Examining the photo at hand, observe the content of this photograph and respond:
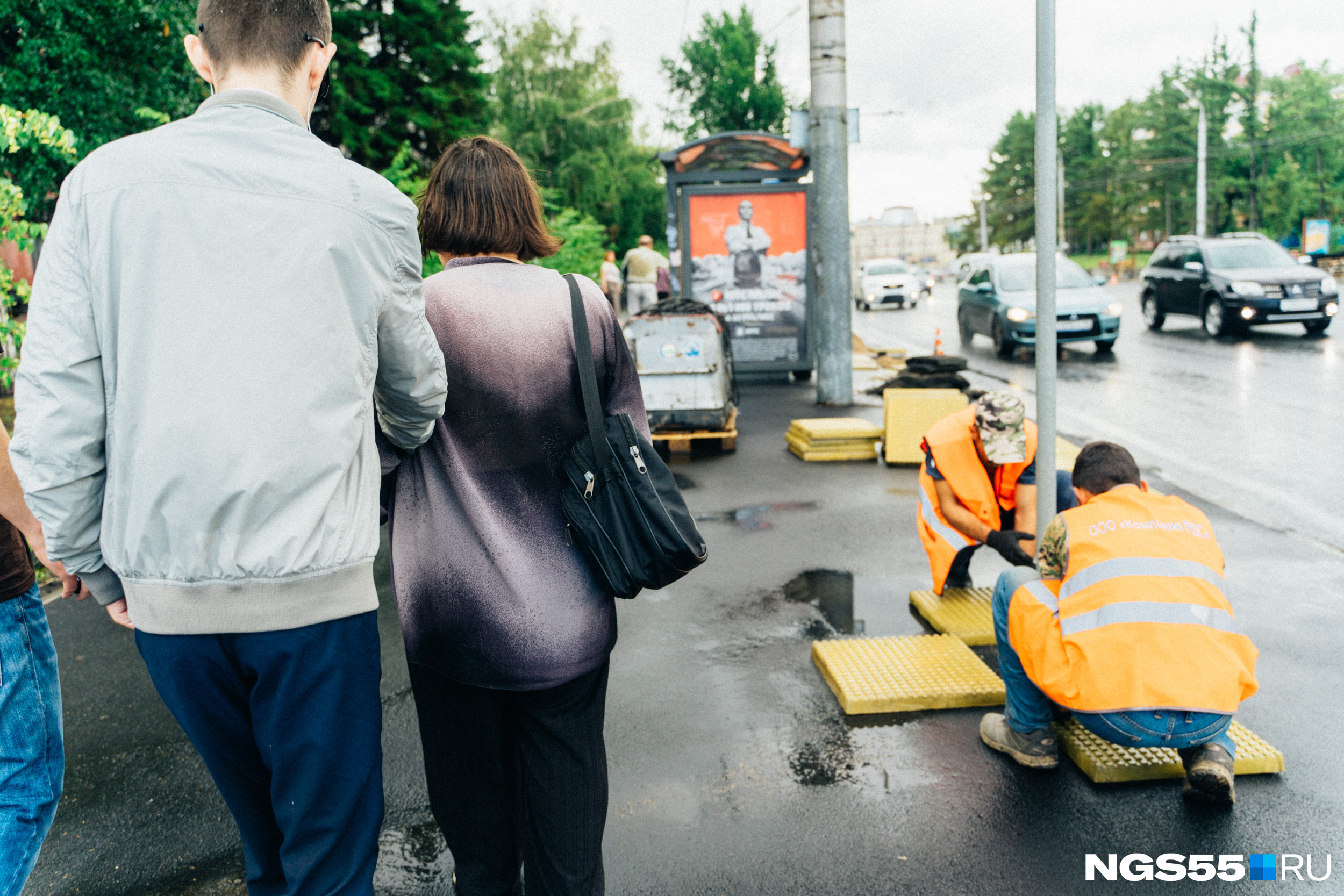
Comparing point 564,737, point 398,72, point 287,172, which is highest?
point 398,72

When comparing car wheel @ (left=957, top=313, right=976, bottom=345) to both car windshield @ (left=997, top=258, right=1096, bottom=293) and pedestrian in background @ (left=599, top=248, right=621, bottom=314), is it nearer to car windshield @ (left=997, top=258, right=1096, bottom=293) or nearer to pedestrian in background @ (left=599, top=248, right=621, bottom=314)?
car windshield @ (left=997, top=258, right=1096, bottom=293)

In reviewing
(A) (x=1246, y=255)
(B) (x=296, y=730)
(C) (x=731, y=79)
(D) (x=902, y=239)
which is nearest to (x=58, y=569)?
(B) (x=296, y=730)

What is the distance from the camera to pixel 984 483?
4.34 meters

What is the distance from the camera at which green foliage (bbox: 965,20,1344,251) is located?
52.5 meters

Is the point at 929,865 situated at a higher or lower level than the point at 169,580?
lower

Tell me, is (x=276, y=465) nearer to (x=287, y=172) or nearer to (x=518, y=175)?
(x=287, y=172)

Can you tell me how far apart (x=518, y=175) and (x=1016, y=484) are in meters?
2.98

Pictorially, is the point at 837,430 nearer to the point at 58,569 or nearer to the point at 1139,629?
the point at 1139,629

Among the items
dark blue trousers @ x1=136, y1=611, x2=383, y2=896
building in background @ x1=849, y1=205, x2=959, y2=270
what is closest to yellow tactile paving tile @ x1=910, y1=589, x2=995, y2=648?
dark blue trousers @ x1=136, y1=611, x2=383, y2=896

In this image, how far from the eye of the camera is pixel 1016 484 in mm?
4332

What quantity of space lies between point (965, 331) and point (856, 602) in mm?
14144

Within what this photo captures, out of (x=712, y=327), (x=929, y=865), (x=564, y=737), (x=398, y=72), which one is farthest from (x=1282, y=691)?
(x=398, y=72)
